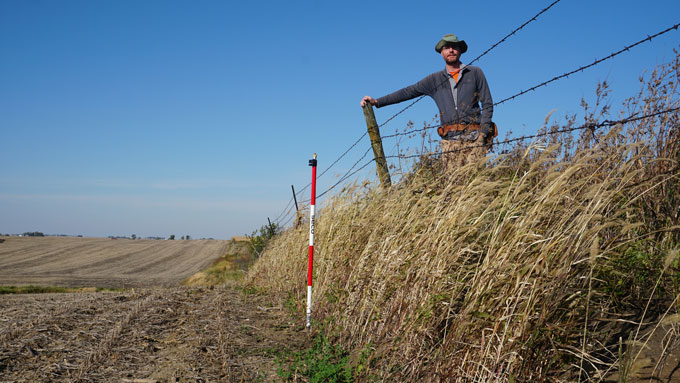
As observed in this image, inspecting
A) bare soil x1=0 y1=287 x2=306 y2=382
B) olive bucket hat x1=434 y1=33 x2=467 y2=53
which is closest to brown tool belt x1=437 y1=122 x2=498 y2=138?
olive bucket hat x1=434 y1=33 x2=467 y2=53

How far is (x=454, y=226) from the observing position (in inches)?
158

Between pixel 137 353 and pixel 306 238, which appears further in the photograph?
pixel 306 238

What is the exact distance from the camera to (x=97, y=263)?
121ft

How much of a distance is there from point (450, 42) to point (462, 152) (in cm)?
181

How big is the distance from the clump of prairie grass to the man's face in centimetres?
183

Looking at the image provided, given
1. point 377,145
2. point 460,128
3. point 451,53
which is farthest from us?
point 377,145

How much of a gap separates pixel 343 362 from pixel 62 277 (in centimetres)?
2882

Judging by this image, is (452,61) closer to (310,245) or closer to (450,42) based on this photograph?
(450,42)

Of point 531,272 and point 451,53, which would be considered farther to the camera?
point 451,53

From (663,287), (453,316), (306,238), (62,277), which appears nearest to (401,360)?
(453,316)

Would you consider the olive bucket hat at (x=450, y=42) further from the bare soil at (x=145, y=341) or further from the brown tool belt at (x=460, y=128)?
the bare soil at (x=145, y=341)

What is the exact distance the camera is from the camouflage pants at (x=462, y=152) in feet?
17.4

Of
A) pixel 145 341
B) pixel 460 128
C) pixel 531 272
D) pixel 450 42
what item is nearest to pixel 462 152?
pixel 460 128

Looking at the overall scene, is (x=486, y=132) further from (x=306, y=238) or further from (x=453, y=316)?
(x=306, y=238)
